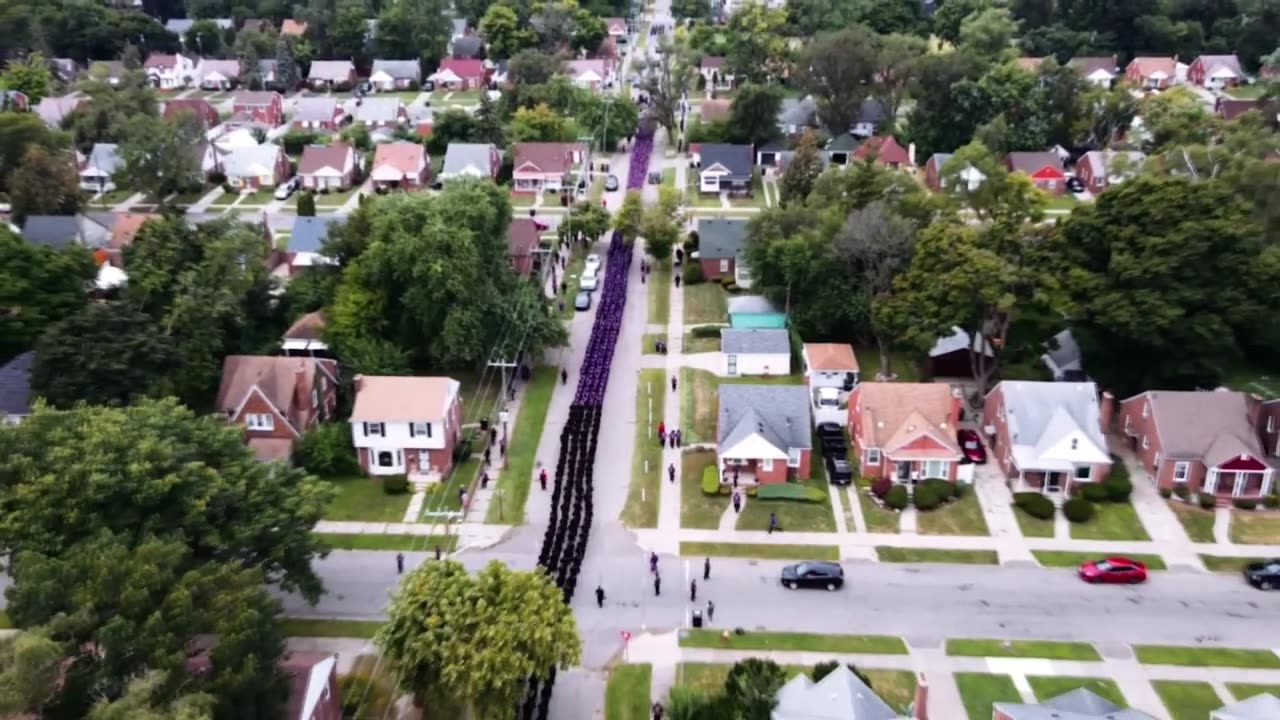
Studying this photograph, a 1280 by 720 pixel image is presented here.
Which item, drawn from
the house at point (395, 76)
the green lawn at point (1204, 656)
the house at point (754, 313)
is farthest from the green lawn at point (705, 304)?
the house at point (395, 76)

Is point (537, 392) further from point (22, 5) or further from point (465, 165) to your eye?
point (22, 5)

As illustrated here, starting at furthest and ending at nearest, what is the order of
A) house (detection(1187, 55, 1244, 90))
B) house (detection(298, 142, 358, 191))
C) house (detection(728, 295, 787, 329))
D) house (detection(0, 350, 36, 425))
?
house (detection(1187, 55, 1244, 90)) < house (detection(298, 142, 358, 191)) < house (detection(728, 295, 787, 329)) < house (detection(0, 350, 36, 425))

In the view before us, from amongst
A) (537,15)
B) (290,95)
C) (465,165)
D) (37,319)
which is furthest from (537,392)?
(537,15)

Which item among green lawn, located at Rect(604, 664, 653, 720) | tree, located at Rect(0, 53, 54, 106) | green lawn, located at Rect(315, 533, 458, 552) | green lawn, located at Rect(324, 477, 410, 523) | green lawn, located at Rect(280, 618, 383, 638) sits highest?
tree, located at Rect(0, 53, 54, 106)

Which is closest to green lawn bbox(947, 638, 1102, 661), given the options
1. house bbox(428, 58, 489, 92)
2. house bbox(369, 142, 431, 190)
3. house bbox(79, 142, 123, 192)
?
house bbox(369, 142, 431, 190)

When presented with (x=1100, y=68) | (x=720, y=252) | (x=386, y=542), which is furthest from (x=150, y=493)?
(x=1100, y=68)

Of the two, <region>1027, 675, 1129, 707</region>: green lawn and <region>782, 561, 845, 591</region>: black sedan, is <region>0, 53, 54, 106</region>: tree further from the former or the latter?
<region>1027, 675, 1129, 707</region>: green lawn

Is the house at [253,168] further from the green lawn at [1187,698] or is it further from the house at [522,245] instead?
the green lawn at [1187,698]
